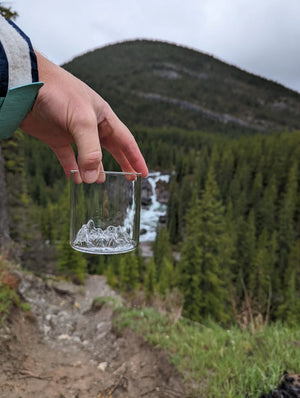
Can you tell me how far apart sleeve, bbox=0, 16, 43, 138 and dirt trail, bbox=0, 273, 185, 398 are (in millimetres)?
2517

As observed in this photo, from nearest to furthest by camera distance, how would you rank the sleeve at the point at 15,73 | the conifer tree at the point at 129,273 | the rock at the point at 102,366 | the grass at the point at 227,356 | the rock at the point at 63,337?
the sleeve at the point at 15,73, the grass at the point at 227,356, the rock at the point at 102,366, the rock at the point at 63,337, the conifer tree at the point at 129,273

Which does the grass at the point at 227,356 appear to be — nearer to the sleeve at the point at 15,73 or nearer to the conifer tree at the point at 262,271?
the sleeve at the point at 15,73

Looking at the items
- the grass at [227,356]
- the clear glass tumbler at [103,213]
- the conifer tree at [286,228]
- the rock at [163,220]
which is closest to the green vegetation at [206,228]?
the grass at [227,356]

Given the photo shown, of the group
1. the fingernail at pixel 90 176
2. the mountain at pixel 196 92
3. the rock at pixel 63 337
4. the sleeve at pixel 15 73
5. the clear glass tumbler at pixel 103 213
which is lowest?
the rock at pixel 63 337

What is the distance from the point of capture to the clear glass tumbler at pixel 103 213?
1.42 meters

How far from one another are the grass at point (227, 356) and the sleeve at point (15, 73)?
9.19 ft

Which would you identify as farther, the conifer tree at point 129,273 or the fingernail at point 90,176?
the conifer tree at point 129,273

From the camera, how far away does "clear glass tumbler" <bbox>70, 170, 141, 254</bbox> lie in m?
1.42

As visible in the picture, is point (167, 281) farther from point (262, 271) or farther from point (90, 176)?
point (90, 176)

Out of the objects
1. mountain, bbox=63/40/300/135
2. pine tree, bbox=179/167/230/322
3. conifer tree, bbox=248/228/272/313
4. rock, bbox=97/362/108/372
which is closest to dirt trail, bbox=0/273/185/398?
rock, bbox=97/362/108/372

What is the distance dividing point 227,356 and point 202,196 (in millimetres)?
16603

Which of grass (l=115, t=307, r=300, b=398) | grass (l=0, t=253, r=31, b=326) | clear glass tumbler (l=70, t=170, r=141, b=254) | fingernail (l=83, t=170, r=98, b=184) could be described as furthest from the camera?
grass (l=0, t=253, r=31, b=326)

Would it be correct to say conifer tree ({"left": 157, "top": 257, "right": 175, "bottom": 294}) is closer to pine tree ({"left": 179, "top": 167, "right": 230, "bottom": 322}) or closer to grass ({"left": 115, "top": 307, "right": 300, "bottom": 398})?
pine tree ({"left": 179, "top": 167, "right": 230, "bottom": 322})

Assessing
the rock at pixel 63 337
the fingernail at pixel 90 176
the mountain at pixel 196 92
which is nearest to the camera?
the fingernail at pixel 90 176
